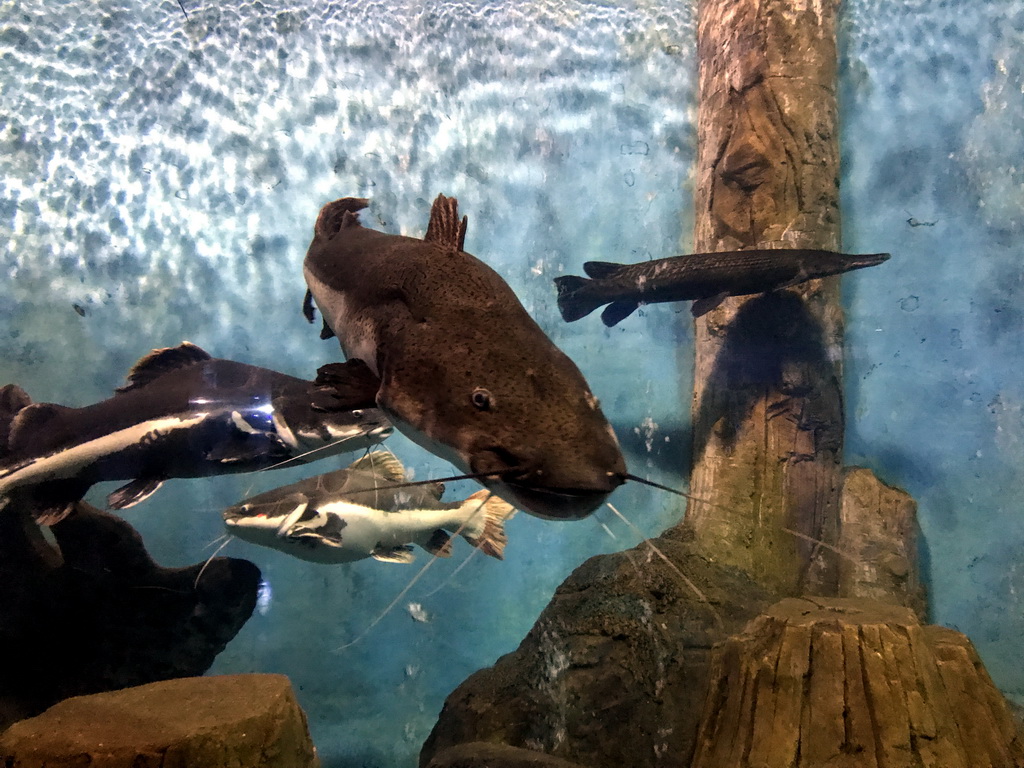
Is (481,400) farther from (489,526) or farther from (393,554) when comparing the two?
(393,554)

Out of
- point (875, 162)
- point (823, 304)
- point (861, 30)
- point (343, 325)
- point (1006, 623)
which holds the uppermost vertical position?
point (861, 30)

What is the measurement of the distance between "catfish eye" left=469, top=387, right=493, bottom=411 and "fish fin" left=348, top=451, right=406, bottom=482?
6.62 ft

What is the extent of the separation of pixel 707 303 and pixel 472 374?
9.33 feet

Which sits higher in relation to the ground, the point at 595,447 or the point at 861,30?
the point at 861,30

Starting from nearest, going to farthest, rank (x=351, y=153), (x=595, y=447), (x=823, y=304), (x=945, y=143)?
(x=595, y=447) < (x=823, y=304) < (x=945, y=143) < (x=351, y=153)

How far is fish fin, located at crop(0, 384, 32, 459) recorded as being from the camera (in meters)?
2.83

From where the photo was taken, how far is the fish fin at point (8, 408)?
9.29 feet

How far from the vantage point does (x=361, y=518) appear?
356 centimetres

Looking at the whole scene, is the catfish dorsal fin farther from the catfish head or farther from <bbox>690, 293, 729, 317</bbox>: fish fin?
<bbox>690, 293, 729, 317</bbox>: fish fin

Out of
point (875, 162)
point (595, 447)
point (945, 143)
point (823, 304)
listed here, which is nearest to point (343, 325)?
point (595, 447)

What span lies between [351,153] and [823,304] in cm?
427

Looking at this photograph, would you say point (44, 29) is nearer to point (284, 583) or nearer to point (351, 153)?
point (351, 153)

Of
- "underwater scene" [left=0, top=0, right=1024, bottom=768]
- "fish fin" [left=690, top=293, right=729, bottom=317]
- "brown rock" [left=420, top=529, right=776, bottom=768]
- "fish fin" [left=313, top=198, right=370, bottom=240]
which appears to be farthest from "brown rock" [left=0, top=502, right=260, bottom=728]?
"fish fin" [left=690, top=293, right=729, bottom=317]

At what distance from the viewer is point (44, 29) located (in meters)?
5.06
